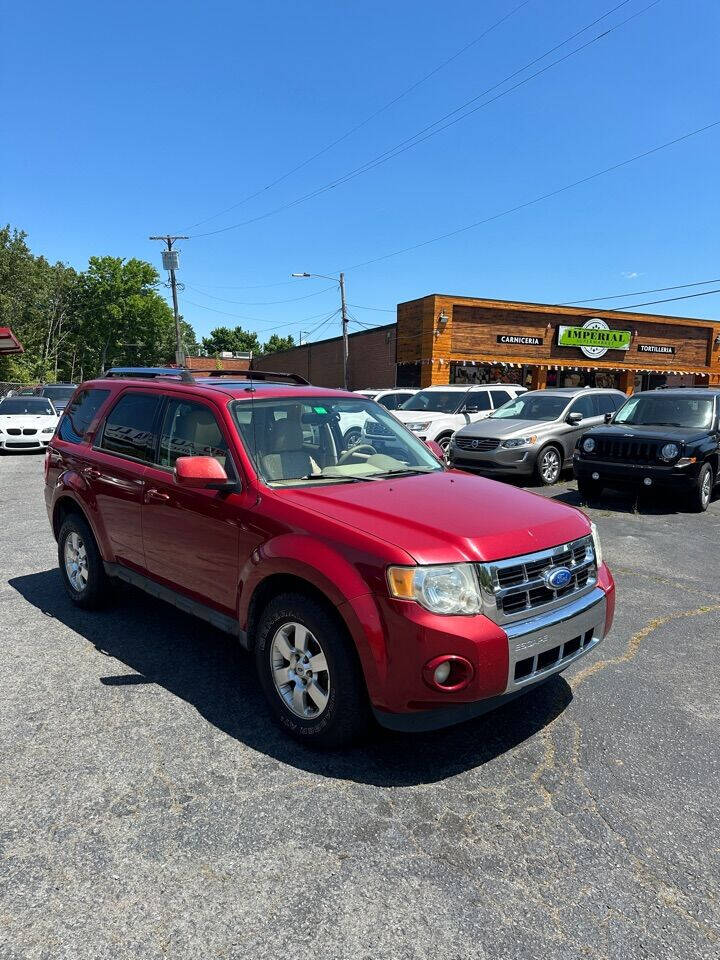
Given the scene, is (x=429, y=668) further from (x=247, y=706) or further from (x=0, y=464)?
(x=0, y=464)

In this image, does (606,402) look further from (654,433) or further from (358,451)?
(358,451)

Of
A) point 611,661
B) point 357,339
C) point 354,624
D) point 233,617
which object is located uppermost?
point 357,339

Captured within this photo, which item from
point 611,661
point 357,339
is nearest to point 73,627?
point 611,661

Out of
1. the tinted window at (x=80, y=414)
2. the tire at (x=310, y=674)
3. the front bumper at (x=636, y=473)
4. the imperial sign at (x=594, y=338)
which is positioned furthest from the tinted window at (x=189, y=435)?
the imperial sign at (x=594, y=338)

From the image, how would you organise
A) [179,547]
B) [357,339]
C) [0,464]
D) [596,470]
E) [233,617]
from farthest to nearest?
[357,339], [0,464], [596,470], [179,547], [233,617]

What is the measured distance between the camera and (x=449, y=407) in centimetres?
1520

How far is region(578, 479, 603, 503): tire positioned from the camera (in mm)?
9831

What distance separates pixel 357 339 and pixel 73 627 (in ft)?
110

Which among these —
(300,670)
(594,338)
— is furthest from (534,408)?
(594,338)

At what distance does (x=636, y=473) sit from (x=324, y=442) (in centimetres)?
666

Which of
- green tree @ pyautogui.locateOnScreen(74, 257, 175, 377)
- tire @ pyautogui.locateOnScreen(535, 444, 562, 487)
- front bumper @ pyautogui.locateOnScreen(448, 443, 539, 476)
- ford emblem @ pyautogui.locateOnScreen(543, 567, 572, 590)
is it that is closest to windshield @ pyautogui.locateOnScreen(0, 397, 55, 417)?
front bumper @ pyautogui.locateOnScreen(448, 443, 539, 476)

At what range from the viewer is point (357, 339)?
121 feet

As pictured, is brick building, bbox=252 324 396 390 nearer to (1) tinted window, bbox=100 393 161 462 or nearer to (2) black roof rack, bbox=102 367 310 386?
(2) black roof rack, bbox=102 367 310 386

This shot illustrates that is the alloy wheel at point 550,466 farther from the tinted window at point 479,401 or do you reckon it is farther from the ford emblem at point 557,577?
the ford emblem at point 557,577
